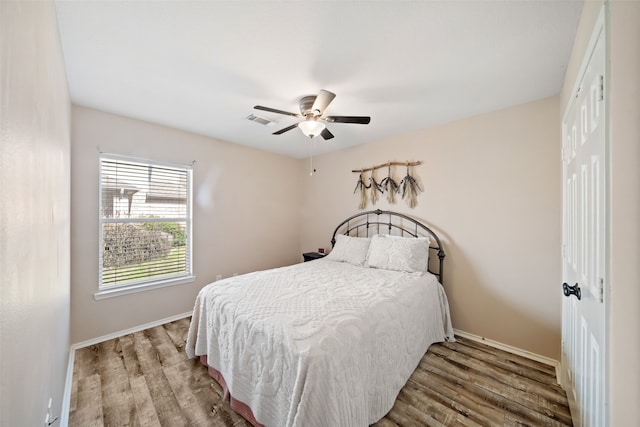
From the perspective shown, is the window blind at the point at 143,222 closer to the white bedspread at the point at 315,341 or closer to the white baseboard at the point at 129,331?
the white baseboard at the point at 129,331

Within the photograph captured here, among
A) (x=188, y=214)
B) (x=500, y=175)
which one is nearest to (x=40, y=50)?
(x=188, y=214)

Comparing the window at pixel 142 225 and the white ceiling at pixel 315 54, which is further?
the window at pixel 142 225

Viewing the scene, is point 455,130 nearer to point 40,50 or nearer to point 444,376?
point 444,376

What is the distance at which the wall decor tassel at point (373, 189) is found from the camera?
11.8 feet

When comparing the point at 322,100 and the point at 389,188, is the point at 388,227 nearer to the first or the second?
the point at 389,188

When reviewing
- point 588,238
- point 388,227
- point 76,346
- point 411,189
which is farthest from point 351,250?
point 76,346

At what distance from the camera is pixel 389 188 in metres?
3.44

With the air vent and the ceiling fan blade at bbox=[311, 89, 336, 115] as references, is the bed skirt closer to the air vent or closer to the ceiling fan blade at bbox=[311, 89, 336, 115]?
the ceiling fan blade at bbox=[311, 89, 336, 115]

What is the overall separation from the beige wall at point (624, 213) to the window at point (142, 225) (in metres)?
3.76

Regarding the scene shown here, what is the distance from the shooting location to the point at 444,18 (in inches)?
55.1

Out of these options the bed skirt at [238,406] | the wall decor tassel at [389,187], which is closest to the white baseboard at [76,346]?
the bed skirt at [238,406]

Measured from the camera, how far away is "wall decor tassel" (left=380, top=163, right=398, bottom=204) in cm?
340

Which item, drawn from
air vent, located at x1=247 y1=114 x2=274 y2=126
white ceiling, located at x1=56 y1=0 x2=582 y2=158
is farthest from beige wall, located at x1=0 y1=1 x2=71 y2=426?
air vent, located at x1=247 y1=114 x2=274 y2=126

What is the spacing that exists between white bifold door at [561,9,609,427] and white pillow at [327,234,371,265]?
76.1 inches
